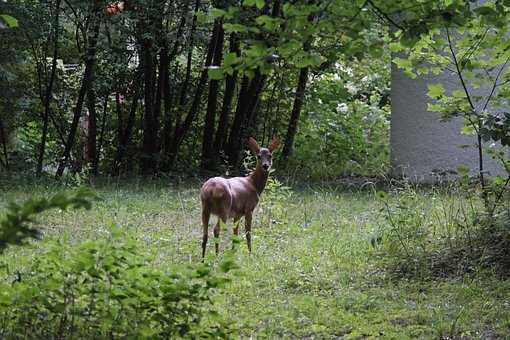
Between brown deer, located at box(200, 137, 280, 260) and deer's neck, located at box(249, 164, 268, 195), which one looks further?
deer's neck, located at box(249, 164, 268, 195)

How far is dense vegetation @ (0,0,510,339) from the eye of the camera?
4.93 m

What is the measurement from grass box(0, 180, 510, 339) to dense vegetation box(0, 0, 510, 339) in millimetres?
26

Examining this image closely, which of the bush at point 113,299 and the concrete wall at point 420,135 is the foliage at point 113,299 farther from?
the concrete wall at point 420,135

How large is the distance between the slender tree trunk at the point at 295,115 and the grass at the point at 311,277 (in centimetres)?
575

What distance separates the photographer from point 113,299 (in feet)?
15.9

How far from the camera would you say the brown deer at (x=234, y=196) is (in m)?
8.39

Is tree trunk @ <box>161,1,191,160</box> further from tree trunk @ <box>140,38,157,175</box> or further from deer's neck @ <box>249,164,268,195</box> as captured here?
deer's neck @ <box>249,164,268,195</box>

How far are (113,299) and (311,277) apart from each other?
10.7ft

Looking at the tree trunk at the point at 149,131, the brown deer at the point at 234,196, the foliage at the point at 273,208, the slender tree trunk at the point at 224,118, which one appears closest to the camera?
the brown deer at the point at 234,196

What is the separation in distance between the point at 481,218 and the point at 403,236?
30.2 inches

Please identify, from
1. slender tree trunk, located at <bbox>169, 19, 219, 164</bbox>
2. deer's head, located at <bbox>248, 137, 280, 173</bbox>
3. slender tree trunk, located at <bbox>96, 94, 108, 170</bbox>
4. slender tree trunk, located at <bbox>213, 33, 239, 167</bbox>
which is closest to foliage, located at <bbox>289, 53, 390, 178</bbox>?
slender tree trunk, located at <bbox>213, 33, 239, 167</bbox>

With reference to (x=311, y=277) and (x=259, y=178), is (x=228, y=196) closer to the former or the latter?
(x=259, y=178)

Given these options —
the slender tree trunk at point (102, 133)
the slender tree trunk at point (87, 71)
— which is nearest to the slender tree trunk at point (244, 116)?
the slender tree trunk at point (102, 133)

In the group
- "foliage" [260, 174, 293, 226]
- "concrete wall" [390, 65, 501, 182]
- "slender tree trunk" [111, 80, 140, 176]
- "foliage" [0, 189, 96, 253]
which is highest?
"foliage" [0, 189, 96, 253]
